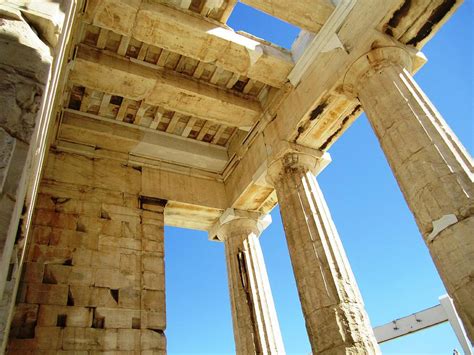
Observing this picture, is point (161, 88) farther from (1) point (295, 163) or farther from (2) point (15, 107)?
(2) point (15, 107)

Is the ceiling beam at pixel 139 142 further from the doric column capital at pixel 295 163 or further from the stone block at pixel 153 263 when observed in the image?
the stone block at pixel 153 263

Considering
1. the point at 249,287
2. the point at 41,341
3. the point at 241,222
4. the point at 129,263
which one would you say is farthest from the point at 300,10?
the point at 41,341

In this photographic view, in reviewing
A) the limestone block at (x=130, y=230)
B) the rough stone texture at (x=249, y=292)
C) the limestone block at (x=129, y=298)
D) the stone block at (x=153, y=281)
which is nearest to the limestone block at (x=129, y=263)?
the stone block at (x=153, y=281)

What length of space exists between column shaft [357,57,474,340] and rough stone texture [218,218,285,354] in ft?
15.3

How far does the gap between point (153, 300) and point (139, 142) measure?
4239mm

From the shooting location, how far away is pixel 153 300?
8.43 metres

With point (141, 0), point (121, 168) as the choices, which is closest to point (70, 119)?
point (121, 168)

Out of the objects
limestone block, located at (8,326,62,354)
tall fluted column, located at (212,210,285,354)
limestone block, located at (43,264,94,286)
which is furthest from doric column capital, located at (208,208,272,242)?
limestone block, located at (8,326,62,354)

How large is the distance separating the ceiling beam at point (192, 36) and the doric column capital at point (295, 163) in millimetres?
1874

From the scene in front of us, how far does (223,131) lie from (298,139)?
9.44ft

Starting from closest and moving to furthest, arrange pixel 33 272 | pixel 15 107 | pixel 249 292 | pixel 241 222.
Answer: pixel 15 107
pixel 33 272
pixel 249 292
pixel 241 222

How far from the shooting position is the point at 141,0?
768 centimetres

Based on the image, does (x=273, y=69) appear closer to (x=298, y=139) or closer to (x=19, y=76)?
(x=298, y=139)

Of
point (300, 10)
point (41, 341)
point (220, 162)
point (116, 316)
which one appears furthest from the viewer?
point (220, 162)
